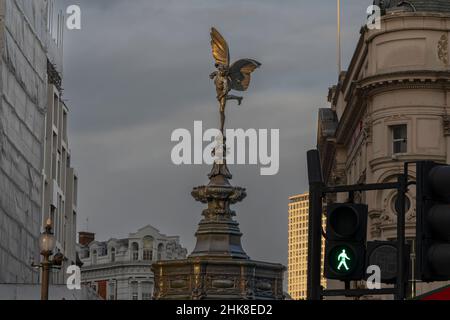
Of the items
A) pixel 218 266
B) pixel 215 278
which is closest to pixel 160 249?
pixel 218 266

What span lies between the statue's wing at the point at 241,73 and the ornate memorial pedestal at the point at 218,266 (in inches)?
69.3

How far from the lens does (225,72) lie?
2909 centimetres

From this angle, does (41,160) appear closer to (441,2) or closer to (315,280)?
(441,2)

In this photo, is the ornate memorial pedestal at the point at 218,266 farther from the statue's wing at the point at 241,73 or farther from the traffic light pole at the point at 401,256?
the traffic light pole at the point at 401,256

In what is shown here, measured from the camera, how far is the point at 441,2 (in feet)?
233

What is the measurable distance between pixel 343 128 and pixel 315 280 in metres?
70.3

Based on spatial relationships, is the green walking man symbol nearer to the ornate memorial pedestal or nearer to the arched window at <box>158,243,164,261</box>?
the ornate memorial pedestal

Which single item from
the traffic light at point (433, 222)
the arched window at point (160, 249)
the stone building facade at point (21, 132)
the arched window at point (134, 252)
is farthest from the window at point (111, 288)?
the traffic light at point (433, 222)

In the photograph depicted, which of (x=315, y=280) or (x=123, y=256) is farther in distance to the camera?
(x=123, y=256)

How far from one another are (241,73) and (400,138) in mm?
40025

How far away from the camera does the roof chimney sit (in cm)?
19412

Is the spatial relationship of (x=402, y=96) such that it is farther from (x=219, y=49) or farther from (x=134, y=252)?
(x=134, y=252)

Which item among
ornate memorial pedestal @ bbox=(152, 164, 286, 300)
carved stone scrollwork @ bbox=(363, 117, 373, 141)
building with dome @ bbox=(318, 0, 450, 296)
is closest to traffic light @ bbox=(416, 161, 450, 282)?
ornate memorial pedestal @ bbox=(152, 164, 286, 300)
